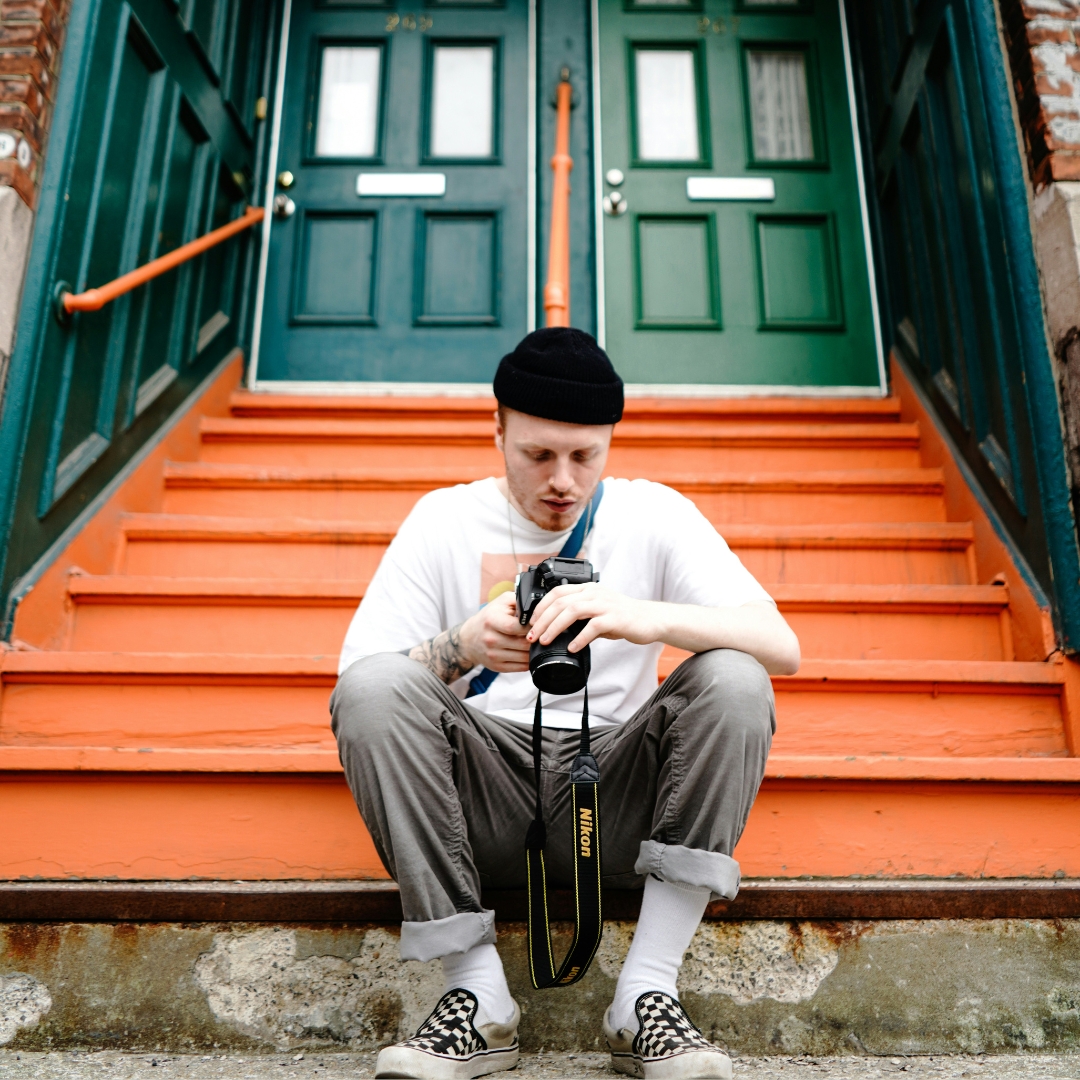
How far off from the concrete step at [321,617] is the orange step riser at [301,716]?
10.2 inches

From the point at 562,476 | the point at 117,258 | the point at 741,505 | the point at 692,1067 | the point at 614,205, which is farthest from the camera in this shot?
the point at 614,205

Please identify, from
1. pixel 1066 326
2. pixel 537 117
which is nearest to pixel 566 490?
pixel 1066 326

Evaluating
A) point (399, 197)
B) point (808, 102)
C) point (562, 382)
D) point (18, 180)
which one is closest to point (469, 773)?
point (562, 382)

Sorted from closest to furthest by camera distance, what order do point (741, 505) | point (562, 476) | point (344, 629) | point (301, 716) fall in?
point (562, 476) → point (301, 716) → point (344, 629) → point (741, 505)

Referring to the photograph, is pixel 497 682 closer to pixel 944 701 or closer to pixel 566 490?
pixel 566 490

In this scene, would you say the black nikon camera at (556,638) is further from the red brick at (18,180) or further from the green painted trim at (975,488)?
the red brick at (18,180)

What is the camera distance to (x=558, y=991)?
4.33 feet

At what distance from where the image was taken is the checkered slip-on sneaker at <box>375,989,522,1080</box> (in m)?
1.07

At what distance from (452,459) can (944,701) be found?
158cm

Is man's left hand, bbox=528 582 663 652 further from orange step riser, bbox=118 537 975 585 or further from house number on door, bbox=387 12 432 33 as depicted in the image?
house number on door, bbox=387 12 432 33

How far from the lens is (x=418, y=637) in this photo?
1.42 meters

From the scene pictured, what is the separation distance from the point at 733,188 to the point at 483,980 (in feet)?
10.6

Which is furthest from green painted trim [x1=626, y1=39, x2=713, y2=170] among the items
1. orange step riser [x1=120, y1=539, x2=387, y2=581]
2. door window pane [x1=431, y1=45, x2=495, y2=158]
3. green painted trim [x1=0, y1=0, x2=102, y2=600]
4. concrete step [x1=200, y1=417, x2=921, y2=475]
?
orange step riser [x1=120, y1=539, x2=387, y2=581]

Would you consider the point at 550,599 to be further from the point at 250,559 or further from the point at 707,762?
the point at 250,559
